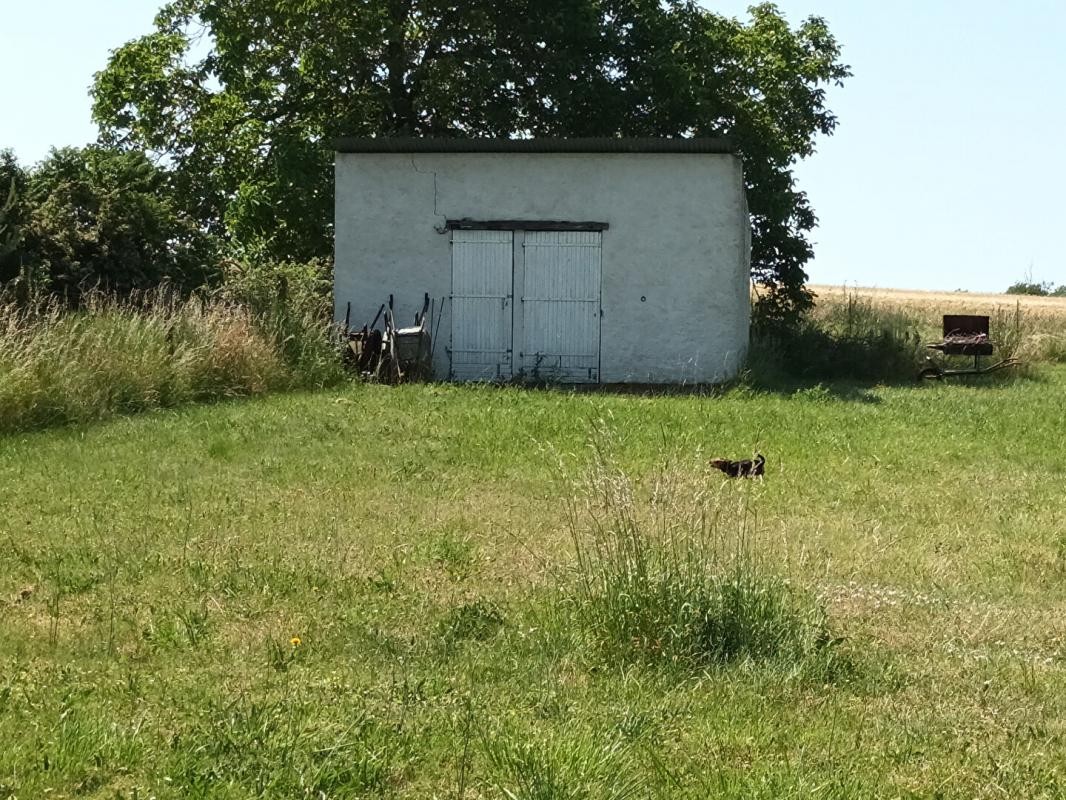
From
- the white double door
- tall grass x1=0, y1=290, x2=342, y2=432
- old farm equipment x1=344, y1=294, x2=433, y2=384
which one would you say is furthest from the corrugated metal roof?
tall grass x1=0, y1=290, x2=342, y2=432

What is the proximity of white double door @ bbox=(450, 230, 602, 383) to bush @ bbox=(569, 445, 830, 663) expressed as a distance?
14.0m

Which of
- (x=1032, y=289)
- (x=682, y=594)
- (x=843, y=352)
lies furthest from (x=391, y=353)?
(x=1032, y=289)

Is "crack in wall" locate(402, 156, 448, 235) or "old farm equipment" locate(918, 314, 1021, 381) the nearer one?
"crack in wall" locate(402, 156, 448, 235)

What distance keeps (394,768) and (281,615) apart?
6.99 ft

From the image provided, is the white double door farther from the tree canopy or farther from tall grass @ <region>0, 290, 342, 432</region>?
the tree canopy

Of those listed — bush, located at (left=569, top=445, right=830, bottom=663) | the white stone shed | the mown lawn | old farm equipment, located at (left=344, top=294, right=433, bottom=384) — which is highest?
the white stone shed

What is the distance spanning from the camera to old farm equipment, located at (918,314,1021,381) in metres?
22.5

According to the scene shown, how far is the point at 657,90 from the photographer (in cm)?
2516

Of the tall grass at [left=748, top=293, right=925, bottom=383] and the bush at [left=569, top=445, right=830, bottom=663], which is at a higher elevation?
the tall grass at [left=748, top=293, right=925, bottom=383]

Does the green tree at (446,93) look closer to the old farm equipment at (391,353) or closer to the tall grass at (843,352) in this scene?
the tall grass at (843,352)

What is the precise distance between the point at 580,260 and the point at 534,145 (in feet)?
6.24

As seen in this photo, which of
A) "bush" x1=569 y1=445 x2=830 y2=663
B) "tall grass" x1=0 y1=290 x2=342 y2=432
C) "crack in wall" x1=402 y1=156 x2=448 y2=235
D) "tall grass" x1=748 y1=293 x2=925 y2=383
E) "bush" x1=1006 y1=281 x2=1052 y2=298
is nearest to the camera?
"bush" x1=569 y1=445 x2=830 y2=663

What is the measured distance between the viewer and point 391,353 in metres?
18.7

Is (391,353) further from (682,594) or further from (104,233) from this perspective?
(682,594)
